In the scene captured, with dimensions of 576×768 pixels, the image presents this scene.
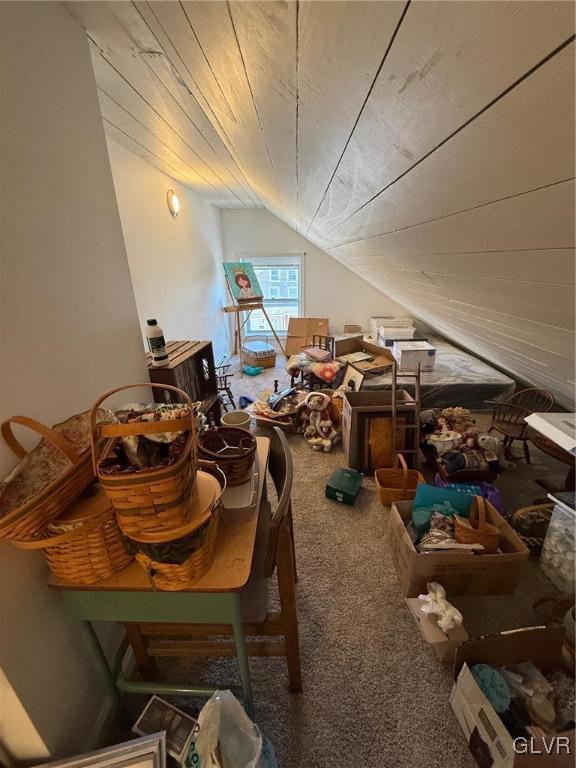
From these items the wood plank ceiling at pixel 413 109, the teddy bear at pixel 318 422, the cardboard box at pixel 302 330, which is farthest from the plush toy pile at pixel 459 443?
the cardboard box at pixel 302 330

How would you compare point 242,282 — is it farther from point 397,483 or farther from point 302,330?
point 397,483

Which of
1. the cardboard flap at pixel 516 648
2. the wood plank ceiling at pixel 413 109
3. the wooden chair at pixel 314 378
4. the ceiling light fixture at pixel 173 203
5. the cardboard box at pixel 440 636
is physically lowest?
the cardboard box at pixel 440 636

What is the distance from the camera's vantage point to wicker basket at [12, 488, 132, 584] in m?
0.72

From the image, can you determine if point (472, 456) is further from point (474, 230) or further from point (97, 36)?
point (97, 36)

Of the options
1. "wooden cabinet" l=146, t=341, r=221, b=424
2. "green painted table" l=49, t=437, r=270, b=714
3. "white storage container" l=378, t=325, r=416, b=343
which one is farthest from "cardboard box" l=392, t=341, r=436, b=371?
"green painted table" l=49, t=437, r=270, b=714

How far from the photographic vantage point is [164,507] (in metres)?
0.69

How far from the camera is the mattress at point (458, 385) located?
9.84ft

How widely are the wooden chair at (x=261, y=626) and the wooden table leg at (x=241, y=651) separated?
8 cm

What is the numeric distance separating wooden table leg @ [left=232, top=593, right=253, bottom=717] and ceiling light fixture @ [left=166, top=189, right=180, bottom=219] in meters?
3.01

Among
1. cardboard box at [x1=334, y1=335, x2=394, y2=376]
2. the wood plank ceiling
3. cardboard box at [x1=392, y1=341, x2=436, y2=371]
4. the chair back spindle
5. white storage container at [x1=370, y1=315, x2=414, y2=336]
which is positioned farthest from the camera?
white storage container at [x1=370, y1=315, x2=414, y2=336]

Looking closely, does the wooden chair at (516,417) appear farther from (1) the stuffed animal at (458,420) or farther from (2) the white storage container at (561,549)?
(2) the white storage container at (561,549)

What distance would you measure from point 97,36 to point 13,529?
1.49 metres

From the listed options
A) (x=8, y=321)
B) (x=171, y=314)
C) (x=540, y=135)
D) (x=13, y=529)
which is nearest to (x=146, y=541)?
(x=13, y=529)

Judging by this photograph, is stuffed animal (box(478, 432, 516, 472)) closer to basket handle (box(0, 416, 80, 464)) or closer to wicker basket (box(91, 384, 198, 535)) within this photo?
wicker basket (box(91, 384, 198, 535))
